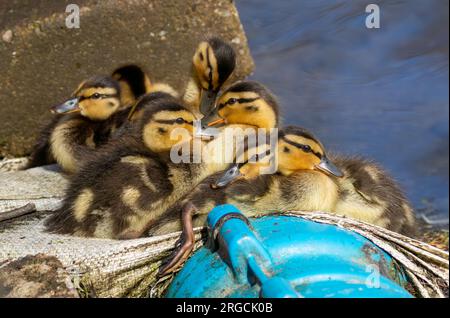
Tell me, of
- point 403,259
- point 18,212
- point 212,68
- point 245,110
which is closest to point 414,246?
point 403,259

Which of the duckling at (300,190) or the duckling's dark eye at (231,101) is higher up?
the duckling's dark eye at (231,101)

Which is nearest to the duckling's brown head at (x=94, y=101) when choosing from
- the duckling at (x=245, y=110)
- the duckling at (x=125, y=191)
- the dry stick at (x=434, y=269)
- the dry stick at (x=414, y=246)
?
the duckling at (x=245, y=110)

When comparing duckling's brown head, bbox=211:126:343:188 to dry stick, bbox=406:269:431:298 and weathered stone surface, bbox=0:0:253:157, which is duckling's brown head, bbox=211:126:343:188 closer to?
dry stick, bbox=406:269:431:298

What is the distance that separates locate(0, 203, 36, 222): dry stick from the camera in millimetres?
2473

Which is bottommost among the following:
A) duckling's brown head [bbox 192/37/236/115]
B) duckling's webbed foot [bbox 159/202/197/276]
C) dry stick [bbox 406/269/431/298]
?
dry stick [bbox 406/269/431/298]

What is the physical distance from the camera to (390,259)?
6.77ft

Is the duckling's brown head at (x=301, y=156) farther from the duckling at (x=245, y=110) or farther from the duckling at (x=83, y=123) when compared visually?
the duckling at (x=83, y=123)

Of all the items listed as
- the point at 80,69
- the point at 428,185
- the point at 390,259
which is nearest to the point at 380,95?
the point at 428,185

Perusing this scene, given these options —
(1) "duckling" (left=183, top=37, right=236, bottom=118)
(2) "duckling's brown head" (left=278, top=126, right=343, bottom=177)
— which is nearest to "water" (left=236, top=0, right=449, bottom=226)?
(1) "duckling" (left=183, top=37, right=236, bottom=118)

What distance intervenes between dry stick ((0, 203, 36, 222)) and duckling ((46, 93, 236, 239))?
0.42ft

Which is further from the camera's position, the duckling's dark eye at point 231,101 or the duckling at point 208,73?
the duckling at point 208,73

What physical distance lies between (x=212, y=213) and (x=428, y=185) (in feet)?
9.34

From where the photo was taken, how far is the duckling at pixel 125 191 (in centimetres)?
239
